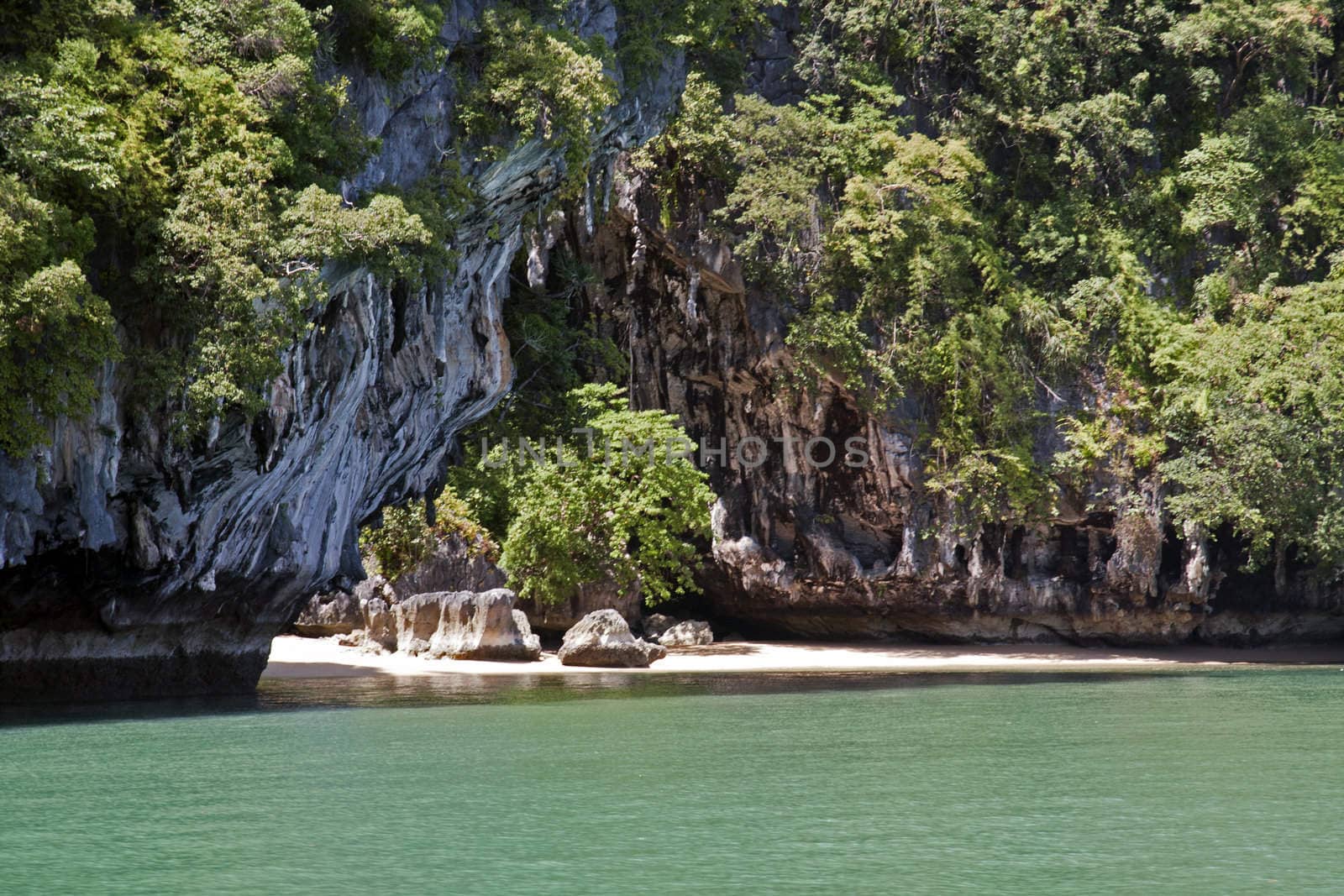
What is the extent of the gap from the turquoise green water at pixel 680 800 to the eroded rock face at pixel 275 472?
1.43 m

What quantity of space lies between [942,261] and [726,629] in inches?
394

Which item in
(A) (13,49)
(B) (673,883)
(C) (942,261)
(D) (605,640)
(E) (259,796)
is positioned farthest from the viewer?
(C) (942,261)

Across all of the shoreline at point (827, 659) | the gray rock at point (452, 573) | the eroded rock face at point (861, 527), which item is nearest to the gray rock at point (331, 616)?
the shoreline at point (827, 659)

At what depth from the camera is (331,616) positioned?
91.9 feet

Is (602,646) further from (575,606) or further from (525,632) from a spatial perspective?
(575,606)

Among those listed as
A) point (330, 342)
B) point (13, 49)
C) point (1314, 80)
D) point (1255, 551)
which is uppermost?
point (1314, 80)

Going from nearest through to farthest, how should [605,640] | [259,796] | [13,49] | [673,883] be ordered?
[673,883]
[259,796]
[13,49]
[605,640]

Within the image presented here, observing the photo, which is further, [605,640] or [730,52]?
[730,52]

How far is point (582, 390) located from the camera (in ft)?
91.6

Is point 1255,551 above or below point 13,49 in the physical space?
below

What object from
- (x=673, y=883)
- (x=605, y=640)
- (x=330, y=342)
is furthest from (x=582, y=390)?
(x=673, y=883)

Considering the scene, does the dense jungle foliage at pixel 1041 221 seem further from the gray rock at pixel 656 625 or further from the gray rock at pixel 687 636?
the gray rock at pixel 656 625

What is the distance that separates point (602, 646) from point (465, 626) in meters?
2.53

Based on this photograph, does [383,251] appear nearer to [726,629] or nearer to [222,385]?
[222,385]
